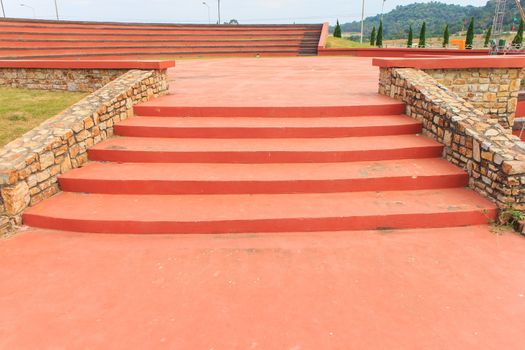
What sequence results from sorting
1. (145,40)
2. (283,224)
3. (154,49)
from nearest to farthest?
1. (283,224)
2. (154,49)
3. (145,40)

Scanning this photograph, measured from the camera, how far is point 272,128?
5676mm

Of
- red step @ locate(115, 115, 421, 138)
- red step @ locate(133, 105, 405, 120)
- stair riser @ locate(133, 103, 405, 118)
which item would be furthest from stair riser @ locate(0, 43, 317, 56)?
stair riser @ locate(133, 103, 405, 118)

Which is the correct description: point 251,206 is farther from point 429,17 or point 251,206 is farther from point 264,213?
point 429,17

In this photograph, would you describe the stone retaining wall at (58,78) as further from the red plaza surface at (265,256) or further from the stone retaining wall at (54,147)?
the red plaza surface at (265,256)

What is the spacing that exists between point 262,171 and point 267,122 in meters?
1.27

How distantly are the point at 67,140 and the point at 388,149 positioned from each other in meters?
4.48

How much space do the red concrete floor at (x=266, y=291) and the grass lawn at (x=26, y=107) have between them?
2915 millimetres

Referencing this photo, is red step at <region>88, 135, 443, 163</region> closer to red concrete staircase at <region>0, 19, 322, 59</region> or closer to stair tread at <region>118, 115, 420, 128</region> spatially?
stair tread at <region>118, 115, 420, 128</region>

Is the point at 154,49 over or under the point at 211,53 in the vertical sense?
over

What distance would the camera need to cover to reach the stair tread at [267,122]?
5.77 m

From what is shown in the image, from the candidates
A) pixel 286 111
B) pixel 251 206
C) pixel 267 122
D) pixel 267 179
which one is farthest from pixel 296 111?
pixel 251 206

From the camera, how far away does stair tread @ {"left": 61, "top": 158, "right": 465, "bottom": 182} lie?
474cm

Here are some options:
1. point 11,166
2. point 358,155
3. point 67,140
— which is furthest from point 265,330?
point 67,140

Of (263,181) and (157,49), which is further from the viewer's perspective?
(157,49)
